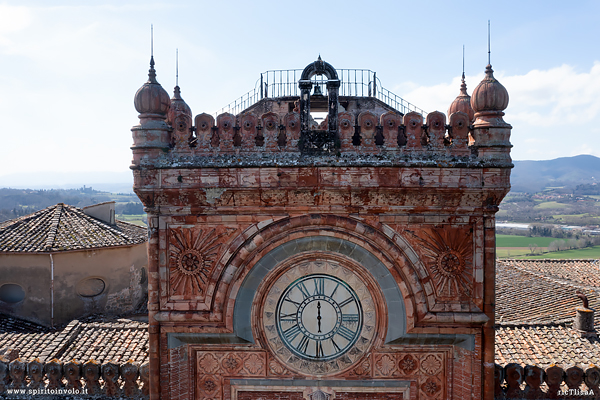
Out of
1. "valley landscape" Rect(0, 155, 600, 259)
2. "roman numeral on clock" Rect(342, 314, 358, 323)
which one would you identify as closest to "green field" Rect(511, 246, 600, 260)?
"valley landscape" Rect(0, 155, 600, 259)

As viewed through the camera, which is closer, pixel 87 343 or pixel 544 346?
pixel 544 346

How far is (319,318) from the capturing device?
7289mm

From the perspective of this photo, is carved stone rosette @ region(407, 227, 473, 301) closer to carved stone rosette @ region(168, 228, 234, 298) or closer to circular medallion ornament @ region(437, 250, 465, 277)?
circular medallion ornament @ region(437, 250, 465, 277)

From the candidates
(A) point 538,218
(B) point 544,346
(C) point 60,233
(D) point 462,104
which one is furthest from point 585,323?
(A) point 538,218

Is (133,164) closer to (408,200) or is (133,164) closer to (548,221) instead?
(408,200)

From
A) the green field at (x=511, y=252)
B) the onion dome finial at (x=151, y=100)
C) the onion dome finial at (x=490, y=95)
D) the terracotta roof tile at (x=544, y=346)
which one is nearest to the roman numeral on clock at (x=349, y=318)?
the onion dome finial at (x=490, y=95)

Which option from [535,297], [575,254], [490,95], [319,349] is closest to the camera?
[490,95]

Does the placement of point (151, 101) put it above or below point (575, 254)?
above

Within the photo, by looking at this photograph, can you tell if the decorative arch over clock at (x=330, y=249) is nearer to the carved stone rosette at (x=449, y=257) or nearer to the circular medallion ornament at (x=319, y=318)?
the carved stone rosette at (x=449, y=257)

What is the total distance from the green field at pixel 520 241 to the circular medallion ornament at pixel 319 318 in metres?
81.9

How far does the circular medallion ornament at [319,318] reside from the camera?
23.9ft

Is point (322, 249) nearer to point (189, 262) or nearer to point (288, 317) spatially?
point (288, 317)

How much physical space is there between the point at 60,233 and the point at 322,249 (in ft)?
51.9

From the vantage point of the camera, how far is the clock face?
7281 mm
